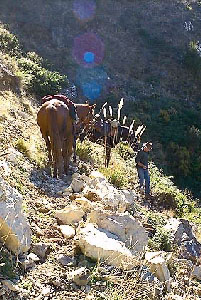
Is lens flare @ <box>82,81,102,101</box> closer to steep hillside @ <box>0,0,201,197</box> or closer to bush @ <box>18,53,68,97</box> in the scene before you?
steep hillside @ <box>0,0,201,197</box>

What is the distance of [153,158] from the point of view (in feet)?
54.3

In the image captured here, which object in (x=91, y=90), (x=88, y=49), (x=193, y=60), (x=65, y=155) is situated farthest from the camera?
(x=193, y=60)

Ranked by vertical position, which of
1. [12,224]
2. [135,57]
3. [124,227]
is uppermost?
[12,224]

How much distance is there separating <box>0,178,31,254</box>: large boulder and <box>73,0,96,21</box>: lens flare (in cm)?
2230

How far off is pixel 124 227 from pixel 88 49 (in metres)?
19.4

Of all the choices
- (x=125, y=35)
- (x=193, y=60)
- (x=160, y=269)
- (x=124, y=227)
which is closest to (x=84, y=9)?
(x=125, y=35)

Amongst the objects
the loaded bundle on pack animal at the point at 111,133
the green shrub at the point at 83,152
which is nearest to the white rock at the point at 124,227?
the green shrub at the point at 83,152

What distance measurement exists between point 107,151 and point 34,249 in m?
5.68

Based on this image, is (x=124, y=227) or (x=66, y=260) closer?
(x=66, y=260)

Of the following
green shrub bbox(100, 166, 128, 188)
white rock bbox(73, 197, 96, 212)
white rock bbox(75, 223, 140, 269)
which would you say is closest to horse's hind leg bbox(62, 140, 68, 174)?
green shrub bbox(100, 166, 128, 188)

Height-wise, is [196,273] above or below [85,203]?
below

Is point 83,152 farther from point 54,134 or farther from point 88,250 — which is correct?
point 88,250

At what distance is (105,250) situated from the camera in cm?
407

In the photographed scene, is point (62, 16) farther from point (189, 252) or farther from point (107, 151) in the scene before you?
point (189, 252)
